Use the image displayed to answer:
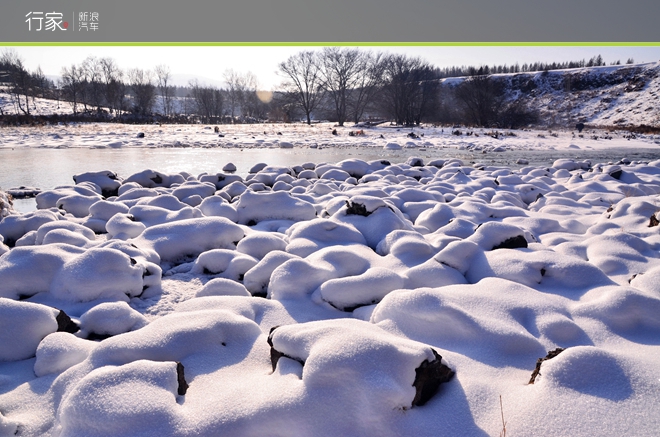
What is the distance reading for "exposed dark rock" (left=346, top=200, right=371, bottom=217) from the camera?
361 cm

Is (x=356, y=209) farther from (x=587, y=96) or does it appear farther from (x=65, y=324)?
(x=587, y=96)

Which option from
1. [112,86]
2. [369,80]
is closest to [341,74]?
[369,80]

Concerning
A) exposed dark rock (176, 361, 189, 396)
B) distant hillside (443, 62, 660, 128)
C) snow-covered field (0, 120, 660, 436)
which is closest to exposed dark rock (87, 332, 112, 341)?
snow-covered field (0, 120, 660, 436)

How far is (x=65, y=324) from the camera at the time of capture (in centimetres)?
190

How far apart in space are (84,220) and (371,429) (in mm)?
3841

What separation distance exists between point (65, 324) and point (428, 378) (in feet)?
5.61

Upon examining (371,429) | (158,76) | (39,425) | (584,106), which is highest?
(158,76)

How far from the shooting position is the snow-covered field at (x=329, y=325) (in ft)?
4.04

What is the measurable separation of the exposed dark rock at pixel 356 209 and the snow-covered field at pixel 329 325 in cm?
1

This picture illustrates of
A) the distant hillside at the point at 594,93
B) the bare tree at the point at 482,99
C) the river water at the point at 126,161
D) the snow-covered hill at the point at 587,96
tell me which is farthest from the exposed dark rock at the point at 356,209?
the snow-covered hill at the point at 587,96

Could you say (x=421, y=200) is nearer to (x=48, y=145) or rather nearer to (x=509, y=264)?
(x=509, y=264)

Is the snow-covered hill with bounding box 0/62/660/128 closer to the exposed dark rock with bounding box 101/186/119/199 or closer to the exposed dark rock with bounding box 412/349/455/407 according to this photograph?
the exposed dark rock with bounding box 101/186/119/199

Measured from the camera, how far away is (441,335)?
177 cm

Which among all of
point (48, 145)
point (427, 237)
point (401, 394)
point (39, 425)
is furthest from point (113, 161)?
point (401, 394)
